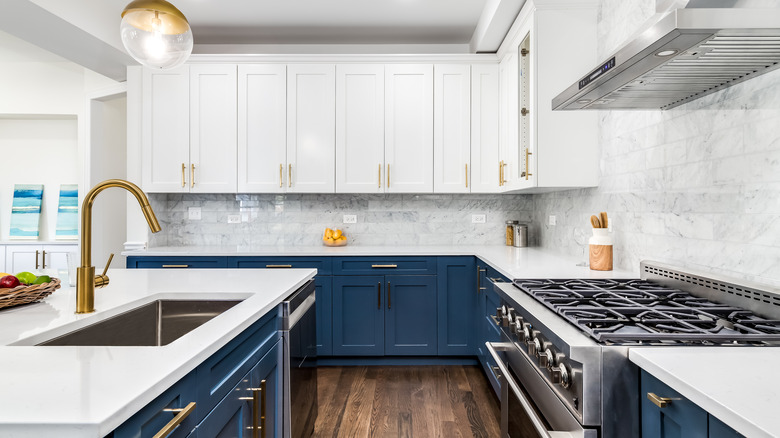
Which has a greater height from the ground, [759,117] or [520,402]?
[759,117]

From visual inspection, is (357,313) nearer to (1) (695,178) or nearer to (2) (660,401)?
(1) (695,178)

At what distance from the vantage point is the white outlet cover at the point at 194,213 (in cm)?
400

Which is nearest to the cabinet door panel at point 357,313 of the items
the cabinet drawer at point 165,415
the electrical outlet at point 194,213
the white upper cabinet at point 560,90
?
the white upper cabinet at point 560,90

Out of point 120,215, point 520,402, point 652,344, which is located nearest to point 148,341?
point 520,402

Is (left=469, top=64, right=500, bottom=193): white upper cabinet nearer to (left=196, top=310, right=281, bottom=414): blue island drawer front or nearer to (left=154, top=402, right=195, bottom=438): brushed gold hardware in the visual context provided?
(left=196, top=310, right=281, bottom=414): blue island drawer front

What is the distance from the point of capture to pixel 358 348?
3400mm

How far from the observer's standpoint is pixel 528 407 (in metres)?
1.41

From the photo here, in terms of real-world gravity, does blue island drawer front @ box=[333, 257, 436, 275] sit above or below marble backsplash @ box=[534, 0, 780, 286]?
below

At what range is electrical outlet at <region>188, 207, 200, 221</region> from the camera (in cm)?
400

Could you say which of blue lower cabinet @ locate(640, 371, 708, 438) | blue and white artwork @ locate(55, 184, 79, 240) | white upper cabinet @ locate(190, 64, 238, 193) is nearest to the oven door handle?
blue lower cabinet @ locate(640, 371, 708, 438)

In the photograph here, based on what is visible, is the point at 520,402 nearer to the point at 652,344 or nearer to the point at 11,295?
the point at 652,344

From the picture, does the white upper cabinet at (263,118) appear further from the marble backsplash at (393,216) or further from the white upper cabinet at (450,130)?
the white upper cabinet at (450,130)

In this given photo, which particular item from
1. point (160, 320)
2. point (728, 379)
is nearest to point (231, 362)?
point (160, 320)

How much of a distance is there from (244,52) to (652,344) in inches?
159
